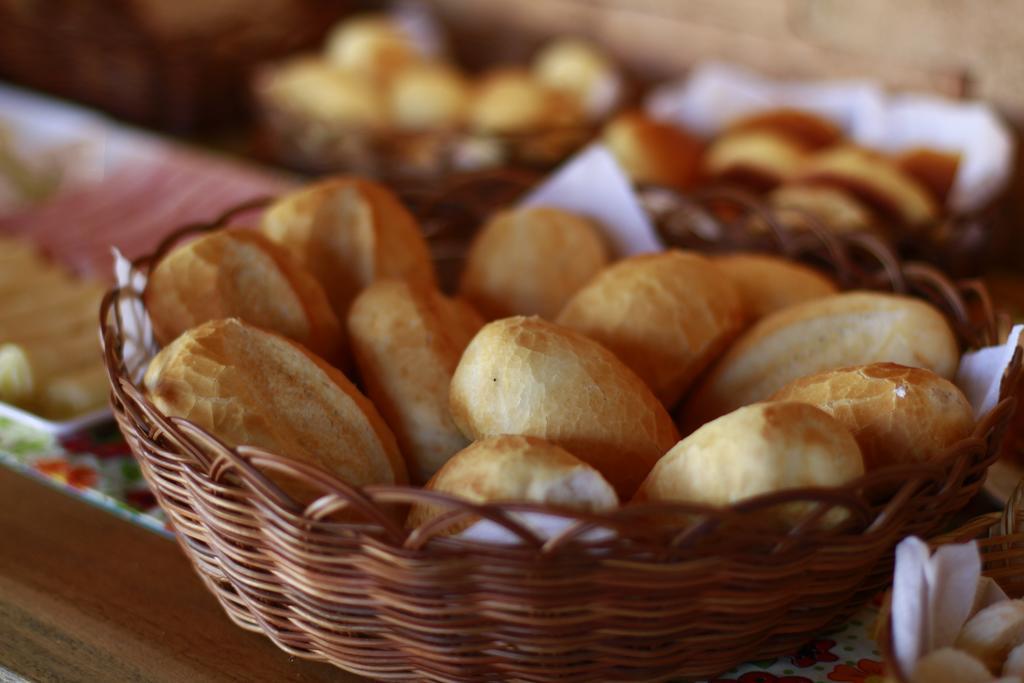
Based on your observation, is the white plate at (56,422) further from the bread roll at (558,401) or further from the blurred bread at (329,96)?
the blurred bread at (329,96)

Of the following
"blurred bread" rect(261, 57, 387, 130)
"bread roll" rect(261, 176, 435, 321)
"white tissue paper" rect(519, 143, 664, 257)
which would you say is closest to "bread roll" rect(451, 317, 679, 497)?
"bread roll" rect(261, 176, 435, 321)

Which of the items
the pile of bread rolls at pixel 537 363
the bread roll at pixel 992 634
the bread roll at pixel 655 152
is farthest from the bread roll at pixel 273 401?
the bread roll at pixel 655 152

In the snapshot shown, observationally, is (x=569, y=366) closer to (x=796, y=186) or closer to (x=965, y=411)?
(x=965, y=411)

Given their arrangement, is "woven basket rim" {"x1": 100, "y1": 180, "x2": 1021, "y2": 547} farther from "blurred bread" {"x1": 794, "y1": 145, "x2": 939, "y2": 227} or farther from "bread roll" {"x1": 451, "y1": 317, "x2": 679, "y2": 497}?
"blurred bread" {"x1": 794, "y1": 145, "x2": 939, "y2": 227}

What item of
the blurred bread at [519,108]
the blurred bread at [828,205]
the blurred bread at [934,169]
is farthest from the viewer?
the blurred bread at [519,108]

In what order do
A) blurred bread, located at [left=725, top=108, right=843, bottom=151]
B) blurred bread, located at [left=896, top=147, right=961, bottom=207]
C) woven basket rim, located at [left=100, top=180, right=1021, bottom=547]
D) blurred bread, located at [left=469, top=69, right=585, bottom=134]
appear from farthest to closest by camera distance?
blurred bread, located at [left=469, top=69, right=585, bottom=134]
blurred bread, located at [left=725, top=108, right=843, bottom=151]
blurred bread, located at [left=896, top=147, right=961, bottom=207]
woven basket rim, located at [left=100, top=180, right=1021, bottom=547]

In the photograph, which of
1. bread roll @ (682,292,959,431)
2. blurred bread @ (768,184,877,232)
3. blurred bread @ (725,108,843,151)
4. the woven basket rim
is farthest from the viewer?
blurred bread @ (725,108,843,151)

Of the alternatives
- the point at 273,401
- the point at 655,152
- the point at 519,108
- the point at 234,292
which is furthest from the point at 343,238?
the point at 519,108
